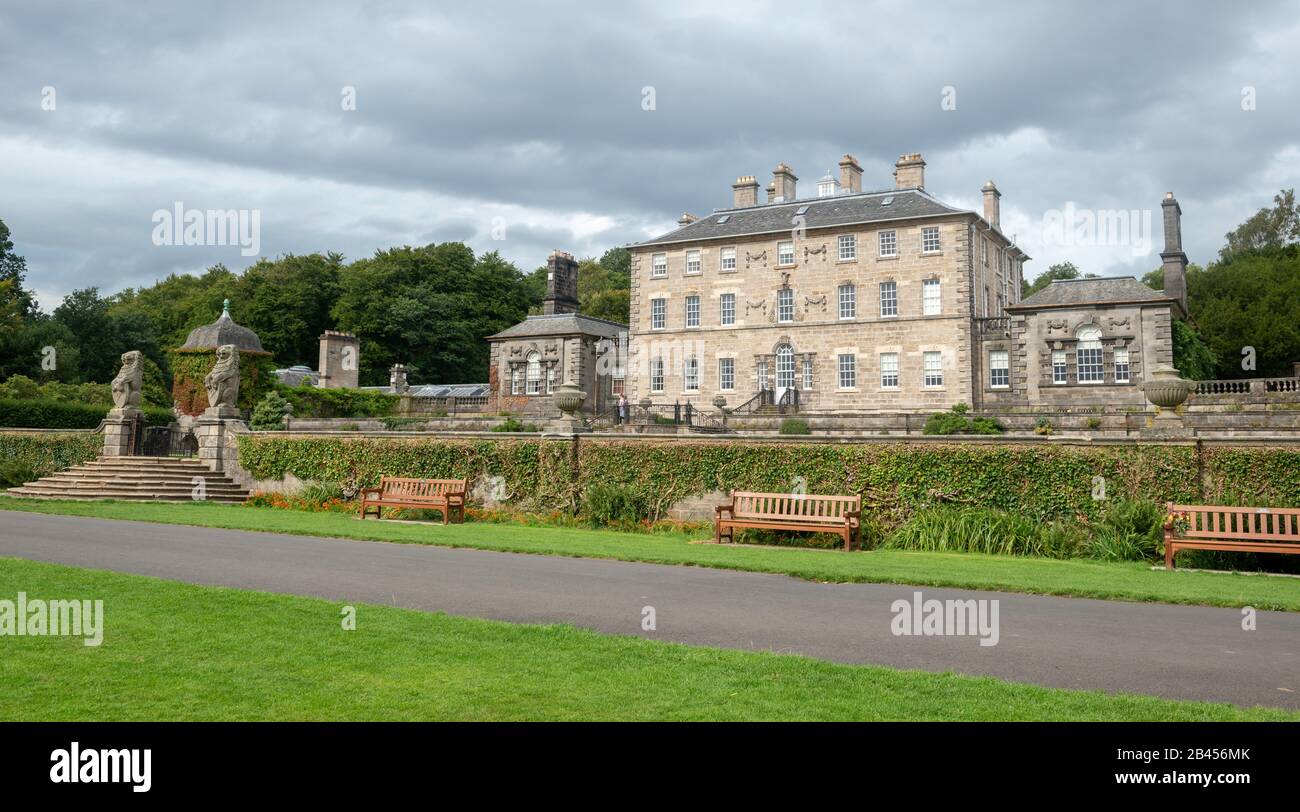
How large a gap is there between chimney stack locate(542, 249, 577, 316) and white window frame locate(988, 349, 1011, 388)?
21877 millimetres

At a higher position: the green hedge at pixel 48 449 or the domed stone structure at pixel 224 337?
the domed stone structure at pixel 224 337

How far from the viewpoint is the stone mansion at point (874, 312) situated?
1427 inches

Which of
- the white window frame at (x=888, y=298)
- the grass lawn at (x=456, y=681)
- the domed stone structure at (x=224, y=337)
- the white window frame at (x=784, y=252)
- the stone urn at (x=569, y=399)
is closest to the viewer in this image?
the grass lawn at (x=456, y=681)

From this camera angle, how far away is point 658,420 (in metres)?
34.3

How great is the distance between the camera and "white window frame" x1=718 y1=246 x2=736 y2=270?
45.2 metres

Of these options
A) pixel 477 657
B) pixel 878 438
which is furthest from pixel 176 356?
pixel 477 657

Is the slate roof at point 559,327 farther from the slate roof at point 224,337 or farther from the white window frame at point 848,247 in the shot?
the slate roof at point 224,337

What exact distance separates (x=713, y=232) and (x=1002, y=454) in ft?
102

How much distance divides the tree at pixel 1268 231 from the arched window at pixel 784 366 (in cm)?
3192

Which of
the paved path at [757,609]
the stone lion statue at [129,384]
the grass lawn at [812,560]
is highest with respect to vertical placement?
the stone lion statue at [129,384]

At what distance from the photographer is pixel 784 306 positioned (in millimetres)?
43906

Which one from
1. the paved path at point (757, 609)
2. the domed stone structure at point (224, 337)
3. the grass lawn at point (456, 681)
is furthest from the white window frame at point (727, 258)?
the grass lawn at point (456, 681)

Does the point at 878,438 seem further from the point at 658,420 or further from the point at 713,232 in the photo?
the point at 713,232
